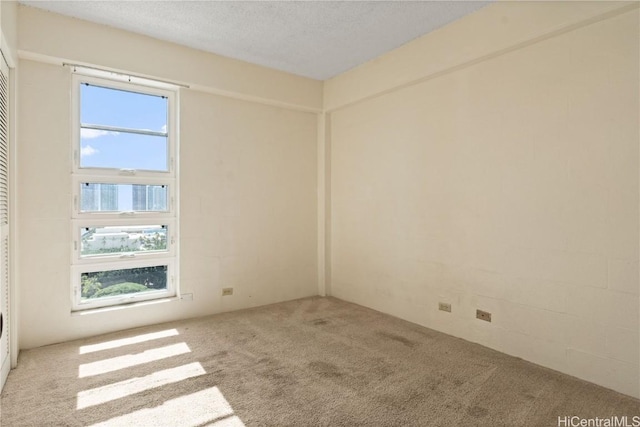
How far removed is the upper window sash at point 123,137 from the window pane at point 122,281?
0.98m

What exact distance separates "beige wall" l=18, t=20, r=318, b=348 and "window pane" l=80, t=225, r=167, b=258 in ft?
0.64

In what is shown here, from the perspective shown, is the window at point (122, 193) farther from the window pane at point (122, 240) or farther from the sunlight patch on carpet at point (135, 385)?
the sunlight patch on carpet at point (135, 385)

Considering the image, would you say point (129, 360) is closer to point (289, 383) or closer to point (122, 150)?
point (289, 383)

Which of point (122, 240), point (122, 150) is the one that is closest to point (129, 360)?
point (122, 240)

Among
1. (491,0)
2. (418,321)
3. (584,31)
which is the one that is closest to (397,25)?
(491,0)

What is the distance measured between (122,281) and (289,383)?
2.16 m

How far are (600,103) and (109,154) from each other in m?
4.09

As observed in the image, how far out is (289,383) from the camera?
8.07 ft

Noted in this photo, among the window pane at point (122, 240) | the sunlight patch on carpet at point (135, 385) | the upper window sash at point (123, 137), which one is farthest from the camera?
the window pane at point (122, 240)

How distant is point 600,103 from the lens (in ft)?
7.91

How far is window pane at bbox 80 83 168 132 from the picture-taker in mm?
3367

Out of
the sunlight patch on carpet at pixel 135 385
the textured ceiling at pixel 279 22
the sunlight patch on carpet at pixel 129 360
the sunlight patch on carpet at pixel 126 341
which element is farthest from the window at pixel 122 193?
the sunlight patch on carpet at pixel 135 385

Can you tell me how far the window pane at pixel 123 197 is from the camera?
11.0 ft

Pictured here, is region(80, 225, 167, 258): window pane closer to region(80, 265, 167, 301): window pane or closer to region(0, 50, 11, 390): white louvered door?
region(80, 265, 167, 301): window pane
